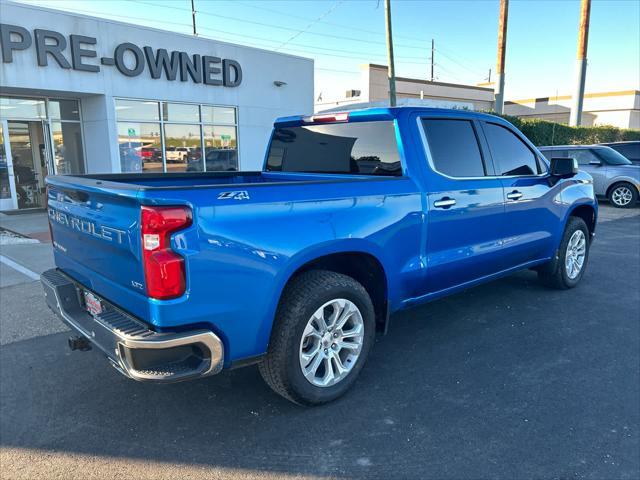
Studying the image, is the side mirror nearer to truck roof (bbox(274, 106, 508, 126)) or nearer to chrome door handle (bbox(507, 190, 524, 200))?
chrome door handle (bbox(507, 190, 524, 200))

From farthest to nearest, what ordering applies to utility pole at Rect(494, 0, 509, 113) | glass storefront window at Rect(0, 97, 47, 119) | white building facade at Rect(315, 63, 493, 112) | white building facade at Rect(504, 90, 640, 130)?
white building facade at Rect(504, 90, 640, 130), white building facade at Rect(315, 63, 493, 112), utility pole at Rect(494, 0, 509, 113), glass storefront window at Rect(0, 97, 47, 119)

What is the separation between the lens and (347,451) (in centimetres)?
278

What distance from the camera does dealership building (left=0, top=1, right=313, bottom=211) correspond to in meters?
11.0

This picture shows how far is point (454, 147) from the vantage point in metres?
4.11

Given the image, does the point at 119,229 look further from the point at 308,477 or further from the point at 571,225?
the point at 571,225

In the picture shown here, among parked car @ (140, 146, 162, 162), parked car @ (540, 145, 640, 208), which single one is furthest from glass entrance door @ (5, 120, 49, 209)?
parked car @ (540, 145, 640, 208)

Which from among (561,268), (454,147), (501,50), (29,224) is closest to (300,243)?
(454,147)

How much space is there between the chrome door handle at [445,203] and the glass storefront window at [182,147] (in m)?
11.5

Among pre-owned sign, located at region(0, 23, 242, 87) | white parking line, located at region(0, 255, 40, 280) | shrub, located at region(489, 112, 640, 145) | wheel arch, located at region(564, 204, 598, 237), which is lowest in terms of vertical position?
white parking line, located at region(0, 255, 40, 280)

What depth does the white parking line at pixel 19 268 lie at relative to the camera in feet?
20.8

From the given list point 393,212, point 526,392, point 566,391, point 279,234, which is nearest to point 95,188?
point 279,234

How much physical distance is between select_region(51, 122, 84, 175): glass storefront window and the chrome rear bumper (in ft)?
37.6

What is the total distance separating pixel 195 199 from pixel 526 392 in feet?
8.54

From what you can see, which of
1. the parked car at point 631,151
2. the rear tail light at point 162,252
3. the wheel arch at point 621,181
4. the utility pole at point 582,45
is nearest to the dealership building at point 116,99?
the wheel arch at point 621,181
